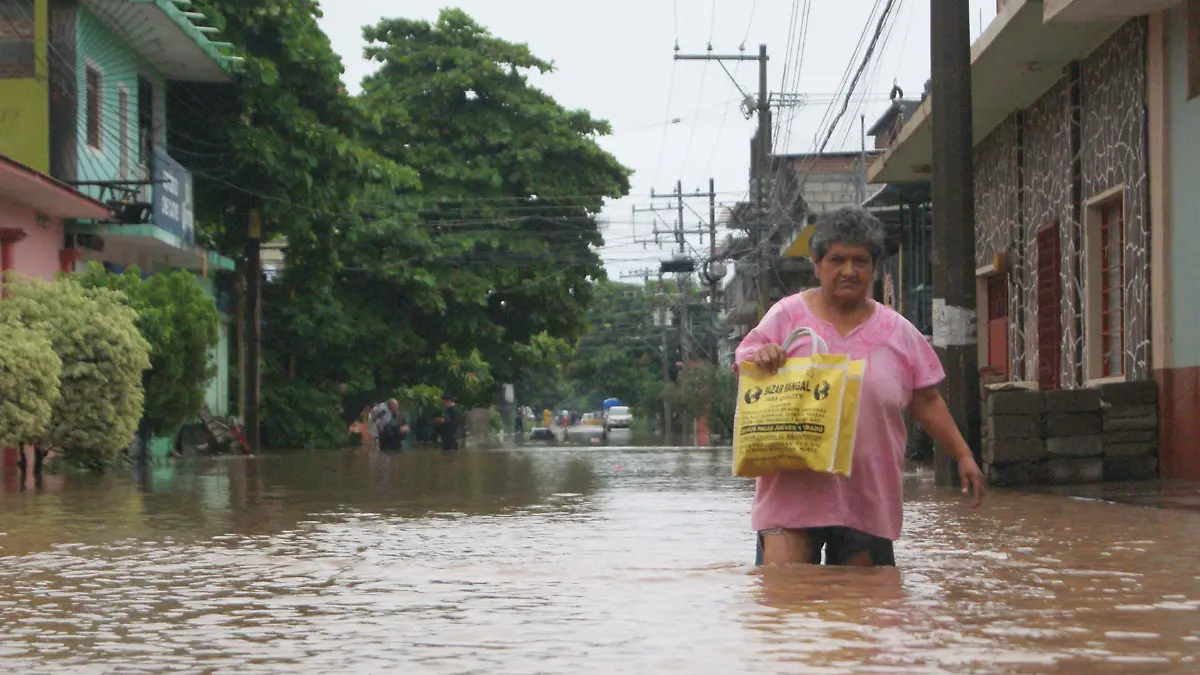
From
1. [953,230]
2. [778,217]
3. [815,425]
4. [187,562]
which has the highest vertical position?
[778,217]

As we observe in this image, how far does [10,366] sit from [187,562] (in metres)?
9.41

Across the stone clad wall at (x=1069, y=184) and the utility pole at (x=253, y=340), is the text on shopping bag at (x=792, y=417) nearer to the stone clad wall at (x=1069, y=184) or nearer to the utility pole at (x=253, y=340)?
the stone clad wall at (x=1069, y=184)

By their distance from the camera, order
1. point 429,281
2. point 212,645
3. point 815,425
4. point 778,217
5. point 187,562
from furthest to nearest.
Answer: point 778,217 < point 429,281 < point 187,562 < point 815,425 < point 212,645

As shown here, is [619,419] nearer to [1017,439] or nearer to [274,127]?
[274,127]

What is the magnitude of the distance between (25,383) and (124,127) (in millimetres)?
13043

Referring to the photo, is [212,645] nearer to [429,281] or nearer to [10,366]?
[10,366]

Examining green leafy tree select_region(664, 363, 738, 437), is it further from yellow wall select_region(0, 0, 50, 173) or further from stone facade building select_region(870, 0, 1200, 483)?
stone facade building select_region(870, 0, 1200, 483)

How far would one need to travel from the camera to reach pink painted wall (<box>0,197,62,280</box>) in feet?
79.9

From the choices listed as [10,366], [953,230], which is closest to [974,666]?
[953,230]

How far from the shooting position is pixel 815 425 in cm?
590

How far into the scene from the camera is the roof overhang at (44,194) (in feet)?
73.1

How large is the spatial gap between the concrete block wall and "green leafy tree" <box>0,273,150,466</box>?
32.5 ft

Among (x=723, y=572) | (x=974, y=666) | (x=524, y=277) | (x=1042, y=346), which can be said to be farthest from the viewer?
(x=524, y=277)

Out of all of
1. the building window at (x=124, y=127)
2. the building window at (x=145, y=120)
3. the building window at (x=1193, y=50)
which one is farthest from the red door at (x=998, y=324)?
the building window at (x=145, y=120)
